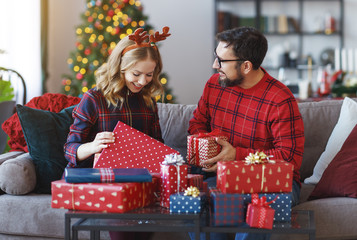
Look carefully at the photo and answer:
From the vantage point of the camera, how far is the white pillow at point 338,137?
2.36 m

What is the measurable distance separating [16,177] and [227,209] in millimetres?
1087

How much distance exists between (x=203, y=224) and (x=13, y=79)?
3550mm

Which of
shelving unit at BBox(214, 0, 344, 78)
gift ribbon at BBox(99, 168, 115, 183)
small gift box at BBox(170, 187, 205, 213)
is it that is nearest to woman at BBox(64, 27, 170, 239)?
gift ribbon at BBox(99, 168, 115, 183)

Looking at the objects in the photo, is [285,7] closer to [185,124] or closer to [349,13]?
[349,13]

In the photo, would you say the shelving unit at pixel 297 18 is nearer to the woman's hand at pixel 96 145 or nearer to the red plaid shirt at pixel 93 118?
the red plaid shirt at pixel 93 118

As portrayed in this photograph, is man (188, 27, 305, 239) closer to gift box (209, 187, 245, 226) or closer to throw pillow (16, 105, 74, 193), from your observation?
gift box (209, 187, 245, 226)

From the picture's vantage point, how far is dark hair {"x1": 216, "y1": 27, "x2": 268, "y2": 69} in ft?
6.78

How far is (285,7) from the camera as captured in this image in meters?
6.45

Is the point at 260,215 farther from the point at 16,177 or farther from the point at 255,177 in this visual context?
the point at 16,177

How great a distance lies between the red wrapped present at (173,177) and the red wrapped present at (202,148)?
0.98ft

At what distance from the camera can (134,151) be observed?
1804 millimetres

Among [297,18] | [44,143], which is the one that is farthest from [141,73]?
[297,18]

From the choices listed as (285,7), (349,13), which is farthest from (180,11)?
(349,13)

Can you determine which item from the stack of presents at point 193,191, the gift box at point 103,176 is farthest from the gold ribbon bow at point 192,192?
the gift box at point 103,176
